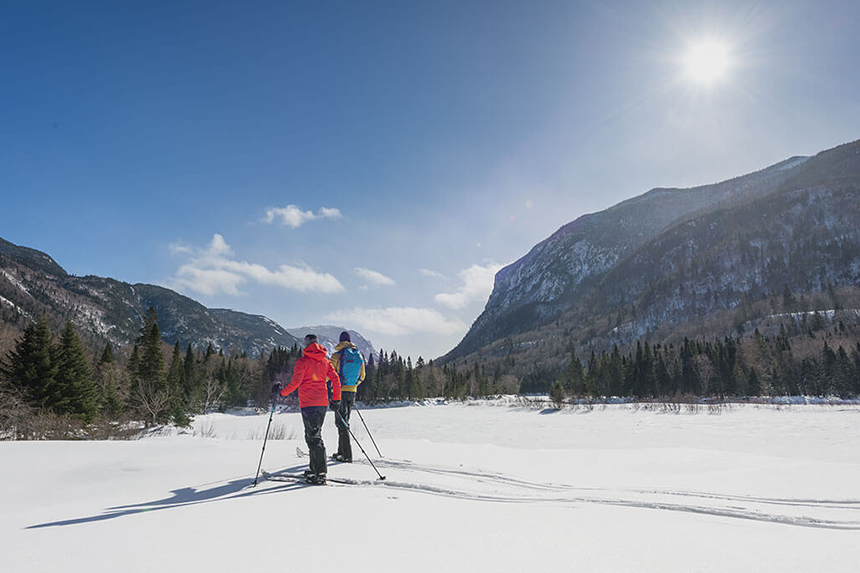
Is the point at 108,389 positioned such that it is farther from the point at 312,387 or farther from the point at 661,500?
the point at 661,500

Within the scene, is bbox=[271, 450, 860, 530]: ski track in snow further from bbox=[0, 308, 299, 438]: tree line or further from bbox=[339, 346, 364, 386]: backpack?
bbox=[0, 308, 299, 438]: tree line

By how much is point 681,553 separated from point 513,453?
7402mm

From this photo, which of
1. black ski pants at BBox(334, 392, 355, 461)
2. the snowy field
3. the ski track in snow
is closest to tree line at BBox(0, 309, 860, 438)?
the snowy field

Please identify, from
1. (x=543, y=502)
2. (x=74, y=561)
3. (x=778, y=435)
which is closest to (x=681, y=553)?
(x=543, y=502)

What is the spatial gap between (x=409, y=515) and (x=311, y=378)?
3.29 m

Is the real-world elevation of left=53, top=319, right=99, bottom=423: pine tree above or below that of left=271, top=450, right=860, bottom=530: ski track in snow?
above

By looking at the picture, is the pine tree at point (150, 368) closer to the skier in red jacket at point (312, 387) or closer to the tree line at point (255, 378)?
the tree line at point (255, 378)

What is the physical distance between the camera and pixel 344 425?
25.6 ft

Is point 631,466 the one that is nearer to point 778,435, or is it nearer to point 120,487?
point 120,487

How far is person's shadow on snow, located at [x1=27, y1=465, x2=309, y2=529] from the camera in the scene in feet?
13.8

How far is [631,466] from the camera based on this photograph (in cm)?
948

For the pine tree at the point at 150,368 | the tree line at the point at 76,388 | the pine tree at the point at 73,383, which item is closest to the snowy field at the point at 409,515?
the tree line at the point at 76,388

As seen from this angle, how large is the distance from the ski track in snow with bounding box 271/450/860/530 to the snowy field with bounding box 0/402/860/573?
4 cm

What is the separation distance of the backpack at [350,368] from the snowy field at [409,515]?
184cm
